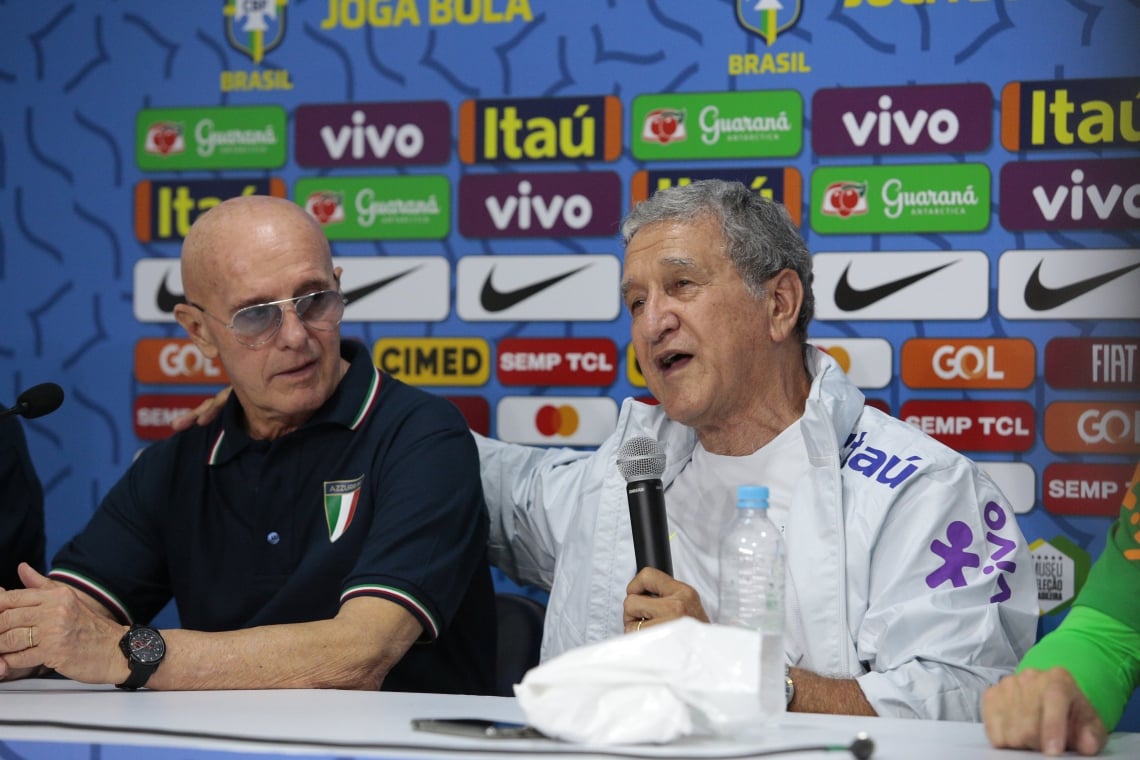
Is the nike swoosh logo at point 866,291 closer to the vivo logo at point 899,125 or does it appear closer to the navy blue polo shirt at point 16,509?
the vivo logo at point 899,125

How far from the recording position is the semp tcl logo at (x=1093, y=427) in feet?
8.05

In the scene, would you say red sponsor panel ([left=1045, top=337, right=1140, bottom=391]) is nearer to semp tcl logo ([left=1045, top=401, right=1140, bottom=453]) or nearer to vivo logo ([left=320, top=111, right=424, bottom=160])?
semp tcl logo ([left=1045, top=401, right=1140, bottom=453])

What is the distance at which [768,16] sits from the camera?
8.70 feet

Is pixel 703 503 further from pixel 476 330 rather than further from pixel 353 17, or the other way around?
pixel 353 17

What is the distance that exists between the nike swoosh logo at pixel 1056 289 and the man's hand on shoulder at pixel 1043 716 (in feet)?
4.22

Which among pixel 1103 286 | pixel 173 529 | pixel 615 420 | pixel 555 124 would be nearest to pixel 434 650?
pixel 173 529

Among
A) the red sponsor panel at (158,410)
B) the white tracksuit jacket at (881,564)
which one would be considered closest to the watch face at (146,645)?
the white tracksuit jacket at (881,564)

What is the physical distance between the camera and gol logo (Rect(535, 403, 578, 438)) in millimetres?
2744

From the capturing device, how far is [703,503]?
7.23ft

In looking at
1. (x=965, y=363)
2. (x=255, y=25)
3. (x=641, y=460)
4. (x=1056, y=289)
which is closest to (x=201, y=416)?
(x=641, y=460)

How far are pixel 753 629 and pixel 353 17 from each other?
78.3 inches

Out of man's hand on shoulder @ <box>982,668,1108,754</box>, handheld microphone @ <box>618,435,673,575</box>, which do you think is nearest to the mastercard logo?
handheld microphone @ <box>618,435,673,575</box>

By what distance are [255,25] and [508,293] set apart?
892 millimetres

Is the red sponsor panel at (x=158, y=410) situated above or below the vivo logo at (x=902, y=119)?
below
